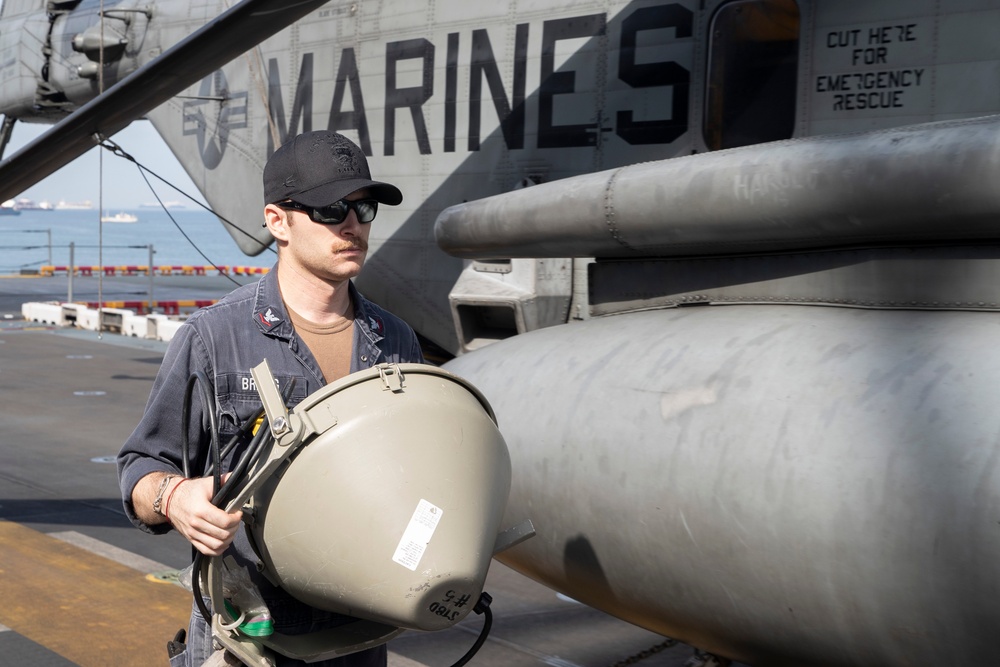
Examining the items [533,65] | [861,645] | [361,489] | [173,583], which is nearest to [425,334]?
[533,65]

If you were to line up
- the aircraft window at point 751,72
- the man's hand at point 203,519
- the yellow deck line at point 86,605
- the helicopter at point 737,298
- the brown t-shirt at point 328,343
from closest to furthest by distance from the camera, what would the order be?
the man's hand at point 203,519 < the brown t-shirt at point 328,343 < the helicopter at point 737,298 < the yellow deck line at point 86,605 < the aircraft window at point 751,72

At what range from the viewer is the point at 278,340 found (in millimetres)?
2469

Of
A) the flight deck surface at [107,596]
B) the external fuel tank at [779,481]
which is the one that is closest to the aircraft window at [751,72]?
the external fuel tank at [779,481]

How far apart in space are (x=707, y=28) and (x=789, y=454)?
3.49 metres

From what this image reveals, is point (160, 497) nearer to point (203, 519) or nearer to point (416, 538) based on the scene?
point (203, 519)

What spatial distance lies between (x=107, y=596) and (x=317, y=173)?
3.69 meters

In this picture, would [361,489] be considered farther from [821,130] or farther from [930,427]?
[821,130]

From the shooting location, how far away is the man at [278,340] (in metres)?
2.39

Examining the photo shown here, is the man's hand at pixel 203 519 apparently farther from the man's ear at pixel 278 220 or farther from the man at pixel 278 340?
the man's ear at pixel 278 220

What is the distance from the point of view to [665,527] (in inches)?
141

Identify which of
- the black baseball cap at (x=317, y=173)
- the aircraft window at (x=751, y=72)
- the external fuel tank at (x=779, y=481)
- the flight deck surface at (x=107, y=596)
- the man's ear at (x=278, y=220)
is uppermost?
the aircraft window at (x=751, y=72)

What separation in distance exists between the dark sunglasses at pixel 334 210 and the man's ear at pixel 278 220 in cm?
2

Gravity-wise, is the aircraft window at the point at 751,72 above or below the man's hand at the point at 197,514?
above

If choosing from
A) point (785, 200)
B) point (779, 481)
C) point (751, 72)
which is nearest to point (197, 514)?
point (779, 481)
